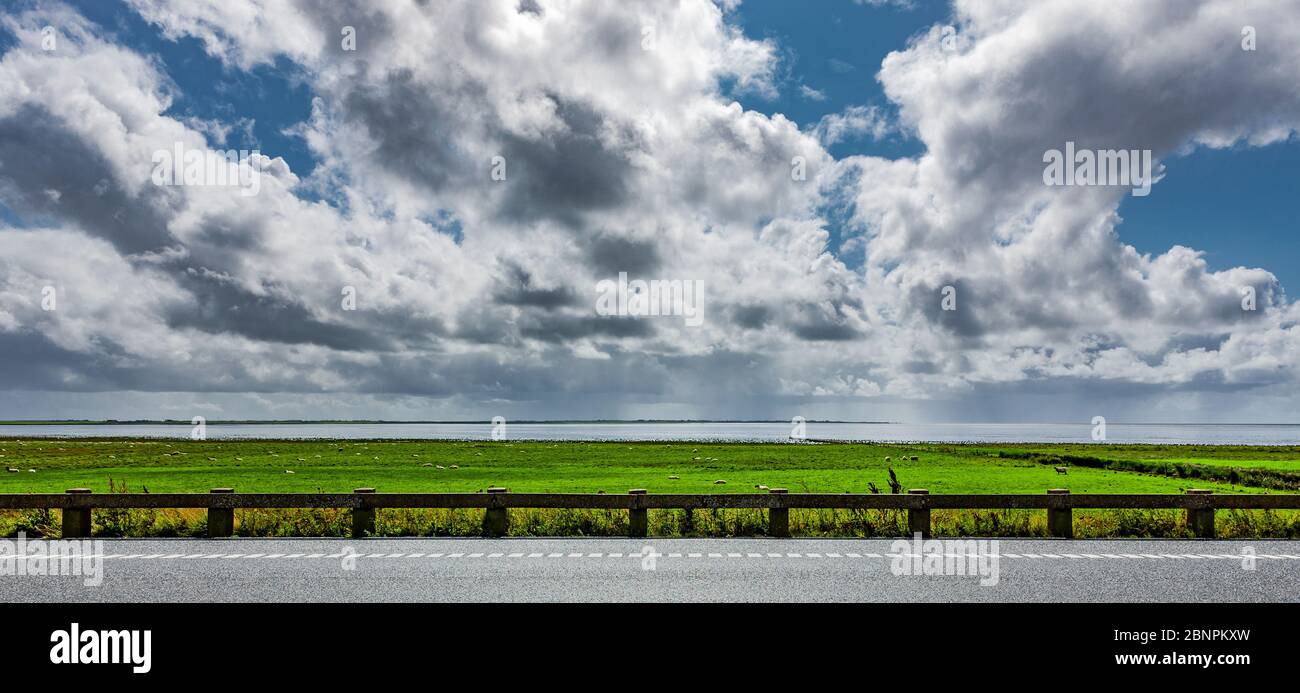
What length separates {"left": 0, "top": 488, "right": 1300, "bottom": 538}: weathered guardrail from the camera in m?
16.3

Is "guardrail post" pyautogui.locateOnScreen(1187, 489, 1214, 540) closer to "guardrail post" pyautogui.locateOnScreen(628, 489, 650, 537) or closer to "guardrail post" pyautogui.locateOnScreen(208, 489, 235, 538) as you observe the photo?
"guardrail post" pyautogui.locateOnScreen(628, 489, 650, 537)

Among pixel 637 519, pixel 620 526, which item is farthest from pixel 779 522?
pixel 620 526

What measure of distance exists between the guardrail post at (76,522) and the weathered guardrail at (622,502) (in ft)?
0.06

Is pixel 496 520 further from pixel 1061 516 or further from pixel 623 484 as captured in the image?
pixel 623 484

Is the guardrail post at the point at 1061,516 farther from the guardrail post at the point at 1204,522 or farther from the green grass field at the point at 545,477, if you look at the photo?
the green grass field at the point at 545,477

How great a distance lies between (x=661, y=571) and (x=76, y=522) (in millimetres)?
11704

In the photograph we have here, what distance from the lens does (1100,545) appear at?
16.0m

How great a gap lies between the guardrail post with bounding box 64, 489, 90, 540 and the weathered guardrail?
0.06 ft

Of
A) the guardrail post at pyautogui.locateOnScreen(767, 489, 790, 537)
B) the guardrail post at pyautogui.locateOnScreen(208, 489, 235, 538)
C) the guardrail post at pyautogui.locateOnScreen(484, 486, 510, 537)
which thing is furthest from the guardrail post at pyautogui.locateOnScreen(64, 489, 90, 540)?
the guardrail post at pyautogui.locateOnScreen(767, 489, 790, 537)

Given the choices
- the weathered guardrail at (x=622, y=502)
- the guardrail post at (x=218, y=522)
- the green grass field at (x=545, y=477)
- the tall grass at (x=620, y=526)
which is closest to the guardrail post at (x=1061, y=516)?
the weathered guardrail at (x=622, y=502)

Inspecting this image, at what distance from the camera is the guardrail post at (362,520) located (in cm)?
1678

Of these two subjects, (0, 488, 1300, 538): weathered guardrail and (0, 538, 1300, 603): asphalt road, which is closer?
(0, 538, 1300, 603): asphalt road

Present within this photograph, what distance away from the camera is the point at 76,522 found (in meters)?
16.4
